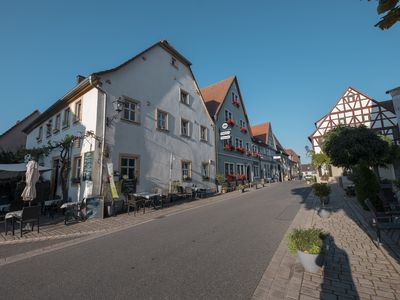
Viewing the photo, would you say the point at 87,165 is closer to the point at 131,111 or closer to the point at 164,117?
the point at 131,111

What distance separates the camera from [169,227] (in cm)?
740

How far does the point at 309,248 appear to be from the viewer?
143 inches

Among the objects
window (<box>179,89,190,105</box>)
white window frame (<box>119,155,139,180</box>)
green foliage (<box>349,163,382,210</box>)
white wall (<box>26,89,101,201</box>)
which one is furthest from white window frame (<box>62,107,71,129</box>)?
green foliage (<box>349,163,382,210</box>)

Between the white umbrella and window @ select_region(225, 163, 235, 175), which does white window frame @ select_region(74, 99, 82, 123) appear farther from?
window @ select_region(225, 163, 235, 175)

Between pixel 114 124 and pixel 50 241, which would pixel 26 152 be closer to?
pixel 114 124

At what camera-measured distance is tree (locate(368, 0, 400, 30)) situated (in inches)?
66.2

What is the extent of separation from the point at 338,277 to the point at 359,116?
1290 inches

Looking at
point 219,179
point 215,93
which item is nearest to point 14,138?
point 215,93

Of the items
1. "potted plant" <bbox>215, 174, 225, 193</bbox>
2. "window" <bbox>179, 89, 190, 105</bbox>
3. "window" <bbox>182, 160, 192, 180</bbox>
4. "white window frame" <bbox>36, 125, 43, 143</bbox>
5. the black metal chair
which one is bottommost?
the black metal chair

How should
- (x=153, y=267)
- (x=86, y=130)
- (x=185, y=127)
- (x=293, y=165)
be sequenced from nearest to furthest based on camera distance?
(x=153, y=267) → (x=86, y=130) → (x=185, y=127) → (x=293, y=165)

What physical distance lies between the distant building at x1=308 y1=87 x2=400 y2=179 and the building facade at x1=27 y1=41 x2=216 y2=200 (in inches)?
714

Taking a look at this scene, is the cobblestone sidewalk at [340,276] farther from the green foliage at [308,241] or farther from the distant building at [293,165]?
the distant building at [293,165]

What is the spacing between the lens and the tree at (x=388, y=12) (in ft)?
5.52

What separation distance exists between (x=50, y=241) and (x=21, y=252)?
95 cm
